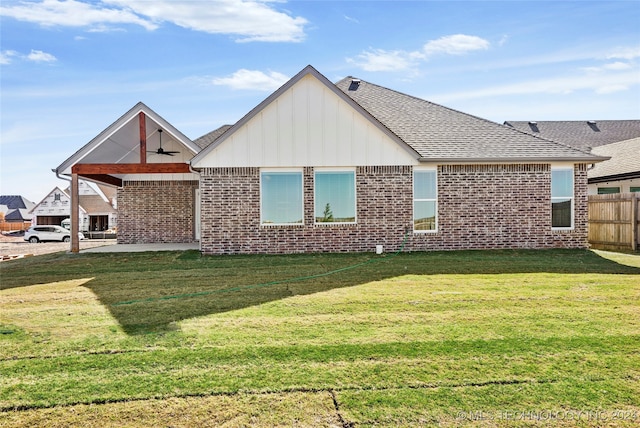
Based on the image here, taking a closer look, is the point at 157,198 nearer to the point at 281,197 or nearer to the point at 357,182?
the point at 281,197

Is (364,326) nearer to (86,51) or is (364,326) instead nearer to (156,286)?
(156,286)

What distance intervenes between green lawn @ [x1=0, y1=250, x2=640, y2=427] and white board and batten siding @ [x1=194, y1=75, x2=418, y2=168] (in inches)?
200

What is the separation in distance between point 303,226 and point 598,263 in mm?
7634

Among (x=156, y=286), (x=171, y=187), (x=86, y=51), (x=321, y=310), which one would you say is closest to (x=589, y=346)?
(x=321, y=310)

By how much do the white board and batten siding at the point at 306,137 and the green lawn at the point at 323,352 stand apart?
16.7ft

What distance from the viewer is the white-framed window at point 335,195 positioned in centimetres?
1321

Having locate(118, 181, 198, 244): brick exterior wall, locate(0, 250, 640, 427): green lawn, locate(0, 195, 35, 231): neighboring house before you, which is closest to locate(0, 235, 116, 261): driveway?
locate(118, 181, 198, 244): brick exterior wall

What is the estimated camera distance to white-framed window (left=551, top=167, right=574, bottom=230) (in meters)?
13.8

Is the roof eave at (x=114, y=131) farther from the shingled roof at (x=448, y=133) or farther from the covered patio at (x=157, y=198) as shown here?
the shingled roof at (x=448, y=133)

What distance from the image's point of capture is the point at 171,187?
59.3 ft

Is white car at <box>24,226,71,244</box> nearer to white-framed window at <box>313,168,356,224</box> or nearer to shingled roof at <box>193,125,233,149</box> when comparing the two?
shingled roof at <box>193,125,233,149</box>

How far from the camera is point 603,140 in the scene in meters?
28.8

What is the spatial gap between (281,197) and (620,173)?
590 inches

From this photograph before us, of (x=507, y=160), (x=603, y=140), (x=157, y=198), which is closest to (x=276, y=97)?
(x=507, y=160)
